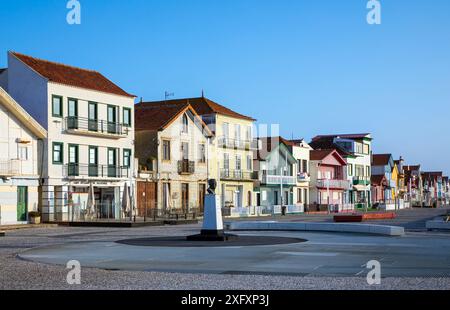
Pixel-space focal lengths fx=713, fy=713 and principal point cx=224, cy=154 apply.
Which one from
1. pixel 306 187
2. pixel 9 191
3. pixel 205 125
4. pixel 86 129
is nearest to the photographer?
pixel 9 191

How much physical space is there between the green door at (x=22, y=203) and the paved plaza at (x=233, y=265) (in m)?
17.4

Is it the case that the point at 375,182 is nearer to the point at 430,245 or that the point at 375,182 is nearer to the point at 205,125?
the point at 205,125

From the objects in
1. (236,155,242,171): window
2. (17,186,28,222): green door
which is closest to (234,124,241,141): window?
(236,155,242,171): window

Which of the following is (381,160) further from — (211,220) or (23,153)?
(211,220)

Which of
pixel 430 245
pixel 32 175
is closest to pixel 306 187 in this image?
pixel 32 175

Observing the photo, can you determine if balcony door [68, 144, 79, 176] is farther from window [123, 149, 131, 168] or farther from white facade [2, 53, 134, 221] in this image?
window [123, 149, 131, 168]

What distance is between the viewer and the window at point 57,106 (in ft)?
143

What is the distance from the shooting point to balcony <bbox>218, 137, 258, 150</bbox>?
206ft

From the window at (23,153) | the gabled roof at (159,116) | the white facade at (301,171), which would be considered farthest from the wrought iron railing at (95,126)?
the white facade at (301,171)

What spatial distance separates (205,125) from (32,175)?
20109 millimetres

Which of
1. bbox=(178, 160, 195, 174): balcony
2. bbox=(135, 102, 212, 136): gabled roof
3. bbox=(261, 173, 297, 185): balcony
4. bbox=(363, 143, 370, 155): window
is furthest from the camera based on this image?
bbox=(363, 143, 370, 155): window

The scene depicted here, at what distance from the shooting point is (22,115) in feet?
135

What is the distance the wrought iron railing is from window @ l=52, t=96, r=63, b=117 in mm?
669

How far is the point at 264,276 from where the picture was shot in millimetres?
14008
